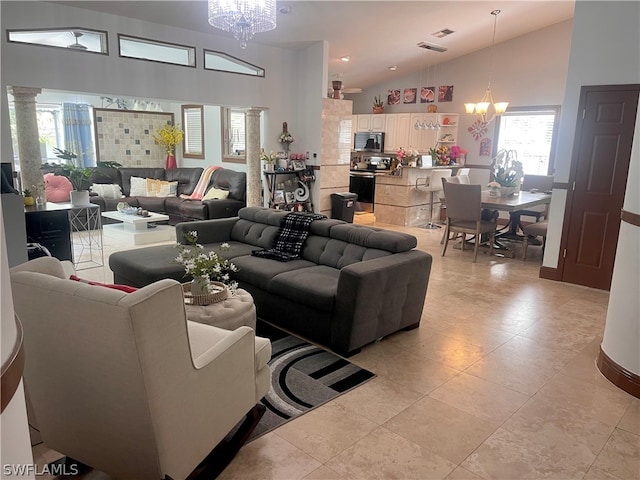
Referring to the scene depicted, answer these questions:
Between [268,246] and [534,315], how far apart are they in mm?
2607

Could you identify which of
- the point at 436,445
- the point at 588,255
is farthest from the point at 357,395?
the point at 588,255

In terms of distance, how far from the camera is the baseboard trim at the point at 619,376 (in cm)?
284

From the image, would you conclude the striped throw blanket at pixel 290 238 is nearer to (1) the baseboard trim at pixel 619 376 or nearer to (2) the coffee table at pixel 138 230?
(1) the baseboard trim at pixel 619 376

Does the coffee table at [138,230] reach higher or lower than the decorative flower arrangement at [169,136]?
lower

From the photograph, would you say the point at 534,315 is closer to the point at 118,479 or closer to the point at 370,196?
the point at 118,479

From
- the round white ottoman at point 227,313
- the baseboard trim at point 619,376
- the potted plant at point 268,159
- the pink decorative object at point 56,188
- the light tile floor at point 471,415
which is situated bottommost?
the light tile floor at point 471,415

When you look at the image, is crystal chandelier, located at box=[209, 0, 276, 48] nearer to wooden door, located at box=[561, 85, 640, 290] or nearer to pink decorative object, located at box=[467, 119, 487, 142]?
wooden door, located at box=[561, 85, 640, 290]

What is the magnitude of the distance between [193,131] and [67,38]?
3.95 metres

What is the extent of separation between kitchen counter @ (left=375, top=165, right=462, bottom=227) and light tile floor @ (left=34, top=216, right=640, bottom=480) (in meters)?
4.34

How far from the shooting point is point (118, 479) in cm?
195

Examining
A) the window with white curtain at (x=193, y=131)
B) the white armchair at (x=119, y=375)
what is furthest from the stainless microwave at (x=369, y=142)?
the white armchair at (x=119, y=375)

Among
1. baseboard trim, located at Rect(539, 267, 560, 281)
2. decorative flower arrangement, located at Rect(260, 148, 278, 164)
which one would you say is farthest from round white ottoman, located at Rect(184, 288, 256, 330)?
decorative flower arrangement, located at Rect(260, 148, 278, 164)

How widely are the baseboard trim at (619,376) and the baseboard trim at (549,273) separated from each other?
227 cm

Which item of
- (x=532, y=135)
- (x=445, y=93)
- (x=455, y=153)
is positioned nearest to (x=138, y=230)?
(x=455, y=153)
